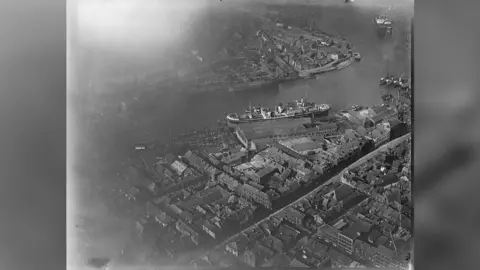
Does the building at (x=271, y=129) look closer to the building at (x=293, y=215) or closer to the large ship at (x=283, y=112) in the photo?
the large ship at (x=283, y=112)

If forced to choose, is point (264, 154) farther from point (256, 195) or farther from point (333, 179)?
point (333, 179)

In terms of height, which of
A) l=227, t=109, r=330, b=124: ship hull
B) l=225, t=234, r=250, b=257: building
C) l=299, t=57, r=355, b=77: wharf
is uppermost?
l=299, t=57, r=355, b=77: wharf

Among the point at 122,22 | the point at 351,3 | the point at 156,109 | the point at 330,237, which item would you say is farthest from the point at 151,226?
the point at 351,3

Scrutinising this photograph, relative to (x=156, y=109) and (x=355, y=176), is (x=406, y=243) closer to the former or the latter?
(x=355, y=176)

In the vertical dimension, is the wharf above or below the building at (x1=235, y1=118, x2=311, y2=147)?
above

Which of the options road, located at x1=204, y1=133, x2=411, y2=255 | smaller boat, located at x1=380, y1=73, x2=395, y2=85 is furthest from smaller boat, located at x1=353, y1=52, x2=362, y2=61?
road, located at x1=204, y1=133, x2=411, y2=255

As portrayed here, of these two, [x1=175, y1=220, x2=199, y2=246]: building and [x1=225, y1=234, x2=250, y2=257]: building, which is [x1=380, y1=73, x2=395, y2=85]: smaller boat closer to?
[x1=225, y1=234, x2=250, y2=257]: building
